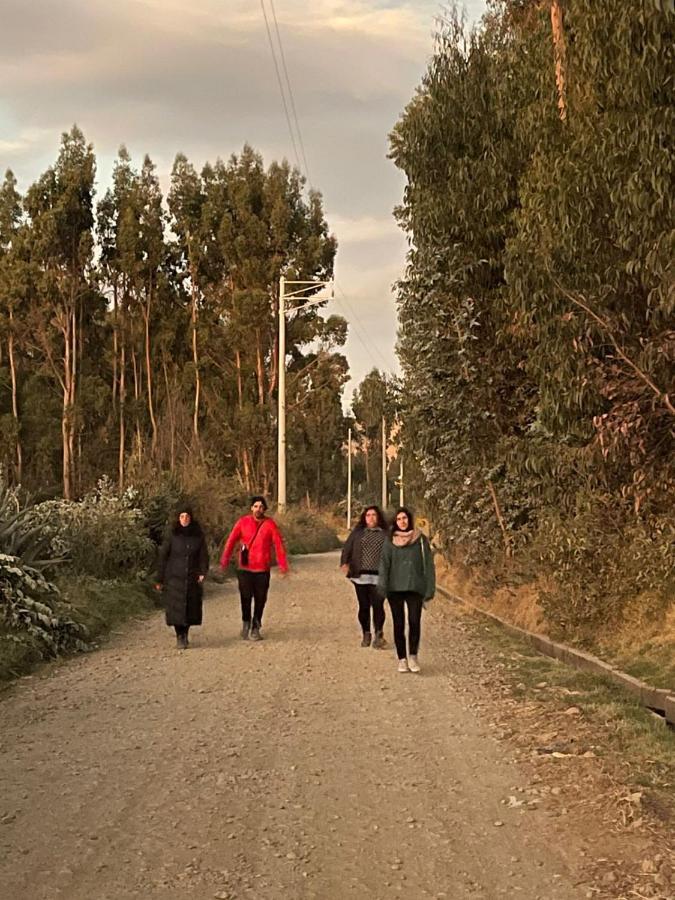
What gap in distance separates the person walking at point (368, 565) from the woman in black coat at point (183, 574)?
6.01 ft

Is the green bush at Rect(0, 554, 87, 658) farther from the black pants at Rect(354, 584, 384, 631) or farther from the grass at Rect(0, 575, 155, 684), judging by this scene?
the black pants at Rect(354, 584, 384, 631)

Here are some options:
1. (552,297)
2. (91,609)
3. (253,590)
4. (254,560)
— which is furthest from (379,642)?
(552,297)

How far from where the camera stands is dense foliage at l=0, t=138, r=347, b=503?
150ft

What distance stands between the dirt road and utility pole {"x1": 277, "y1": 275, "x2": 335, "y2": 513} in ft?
85.5

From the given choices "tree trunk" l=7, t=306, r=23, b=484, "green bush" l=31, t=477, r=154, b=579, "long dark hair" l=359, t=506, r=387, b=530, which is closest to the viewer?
"long dark hair" l=359, t=506, r=387, b=530

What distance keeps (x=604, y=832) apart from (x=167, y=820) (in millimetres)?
2319

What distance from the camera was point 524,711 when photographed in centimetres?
867

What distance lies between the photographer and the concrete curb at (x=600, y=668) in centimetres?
883

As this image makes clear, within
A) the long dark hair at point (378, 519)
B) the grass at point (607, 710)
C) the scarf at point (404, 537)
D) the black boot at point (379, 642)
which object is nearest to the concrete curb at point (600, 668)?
the grass at point (607, 710)

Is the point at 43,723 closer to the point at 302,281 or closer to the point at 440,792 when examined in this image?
the point at 440,792

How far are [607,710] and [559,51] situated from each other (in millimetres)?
6586

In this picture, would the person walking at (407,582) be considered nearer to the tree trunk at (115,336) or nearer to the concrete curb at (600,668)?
the concrete curb at (600,668)

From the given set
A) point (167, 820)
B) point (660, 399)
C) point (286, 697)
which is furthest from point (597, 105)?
point (167, 820)

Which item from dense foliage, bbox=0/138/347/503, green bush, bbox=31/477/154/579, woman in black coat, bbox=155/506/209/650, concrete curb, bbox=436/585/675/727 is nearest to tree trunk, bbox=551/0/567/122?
concrete curb, bbox=436/585/675/727
